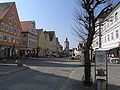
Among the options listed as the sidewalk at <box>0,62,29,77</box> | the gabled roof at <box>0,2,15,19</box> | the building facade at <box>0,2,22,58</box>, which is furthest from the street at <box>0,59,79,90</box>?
the gabled roof at <box>0,2,15,19</box>

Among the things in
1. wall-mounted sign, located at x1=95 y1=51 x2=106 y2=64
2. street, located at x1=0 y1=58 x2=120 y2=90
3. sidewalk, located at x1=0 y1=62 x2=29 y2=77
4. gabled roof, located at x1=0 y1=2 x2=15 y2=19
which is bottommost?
street, located at x1=0 y1=58 x2=120 y2=90

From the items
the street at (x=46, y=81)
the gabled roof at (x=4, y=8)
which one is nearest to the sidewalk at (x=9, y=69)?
the street at (x=46, y=81)

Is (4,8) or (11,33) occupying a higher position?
(4,8)

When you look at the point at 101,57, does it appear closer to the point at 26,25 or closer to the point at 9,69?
the point at 9,69

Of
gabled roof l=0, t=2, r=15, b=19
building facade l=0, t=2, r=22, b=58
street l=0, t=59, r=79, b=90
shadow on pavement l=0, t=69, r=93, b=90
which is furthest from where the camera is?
gabled roof l=0, t=2, r=15, b=19

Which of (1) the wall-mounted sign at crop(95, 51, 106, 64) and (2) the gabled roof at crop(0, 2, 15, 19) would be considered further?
(2) the gabled roof at crop(0, 2, 15, 19)

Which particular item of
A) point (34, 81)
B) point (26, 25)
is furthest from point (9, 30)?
point (34, 81)

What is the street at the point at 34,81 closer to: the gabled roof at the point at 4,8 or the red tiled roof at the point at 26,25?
the gabled roof at the point at 4,8

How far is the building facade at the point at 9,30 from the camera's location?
40156 mm

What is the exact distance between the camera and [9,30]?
43844 mm

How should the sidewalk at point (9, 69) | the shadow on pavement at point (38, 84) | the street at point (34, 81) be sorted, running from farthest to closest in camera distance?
the sidewalk at point (9, 69) < the street at point (34, 81) < the shadow on pavement at point (38, 84)

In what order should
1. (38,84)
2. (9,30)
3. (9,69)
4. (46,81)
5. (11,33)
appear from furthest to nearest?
(11,33) → (9,30) → (9,69) → (46,81) → (38,84)

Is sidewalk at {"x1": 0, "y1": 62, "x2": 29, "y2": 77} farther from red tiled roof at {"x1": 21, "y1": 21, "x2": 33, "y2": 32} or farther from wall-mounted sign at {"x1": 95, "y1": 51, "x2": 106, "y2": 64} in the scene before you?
red tiled roof at {"x1": 21, "y1": 21, "x2": 33, "y2": 32}

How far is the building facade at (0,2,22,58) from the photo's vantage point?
40.2m
